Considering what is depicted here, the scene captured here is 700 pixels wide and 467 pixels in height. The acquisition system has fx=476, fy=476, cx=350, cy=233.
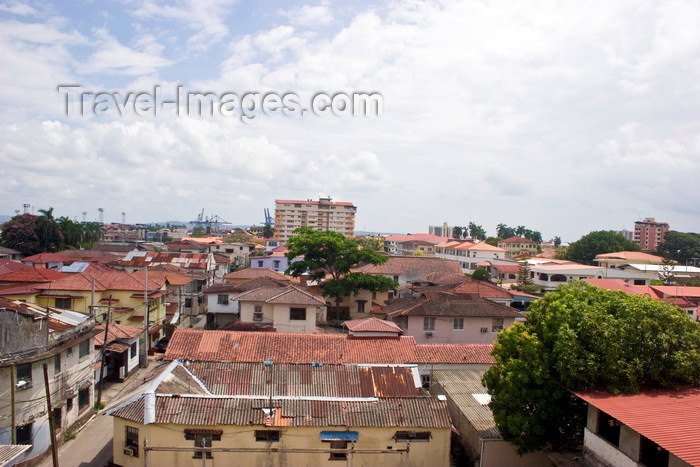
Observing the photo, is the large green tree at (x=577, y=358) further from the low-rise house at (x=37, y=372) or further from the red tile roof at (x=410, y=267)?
the red tile roof at (x=410, y=267)

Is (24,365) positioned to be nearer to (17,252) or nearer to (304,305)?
(304,305)

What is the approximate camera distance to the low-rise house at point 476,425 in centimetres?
1548

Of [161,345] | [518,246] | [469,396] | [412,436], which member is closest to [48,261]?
[161,345]

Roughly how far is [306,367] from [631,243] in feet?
308

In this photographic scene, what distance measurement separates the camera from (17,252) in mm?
66625

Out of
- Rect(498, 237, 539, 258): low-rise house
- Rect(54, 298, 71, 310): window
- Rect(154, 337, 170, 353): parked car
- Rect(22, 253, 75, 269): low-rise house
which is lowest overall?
Rect(154, 337, 170, 353): parked car

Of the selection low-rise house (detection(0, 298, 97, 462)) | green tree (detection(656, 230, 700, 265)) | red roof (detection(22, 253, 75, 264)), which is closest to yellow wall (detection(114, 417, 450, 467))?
low-rise house (detection(0, 298, 97, 462))

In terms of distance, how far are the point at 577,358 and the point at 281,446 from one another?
9.30 metres

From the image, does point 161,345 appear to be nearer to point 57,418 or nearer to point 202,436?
point 57,418

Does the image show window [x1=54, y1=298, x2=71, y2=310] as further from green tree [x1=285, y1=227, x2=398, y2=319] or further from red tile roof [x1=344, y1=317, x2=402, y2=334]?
red tile roof [x1=344, y1=317, x2=402, y2=334]

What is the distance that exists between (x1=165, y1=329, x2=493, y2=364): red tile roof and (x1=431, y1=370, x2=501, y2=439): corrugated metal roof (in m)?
A: 1.00

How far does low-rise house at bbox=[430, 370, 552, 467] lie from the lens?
15.5 metres

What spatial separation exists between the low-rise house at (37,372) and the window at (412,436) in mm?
10458

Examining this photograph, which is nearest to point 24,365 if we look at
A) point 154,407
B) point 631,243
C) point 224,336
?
point 154,407
